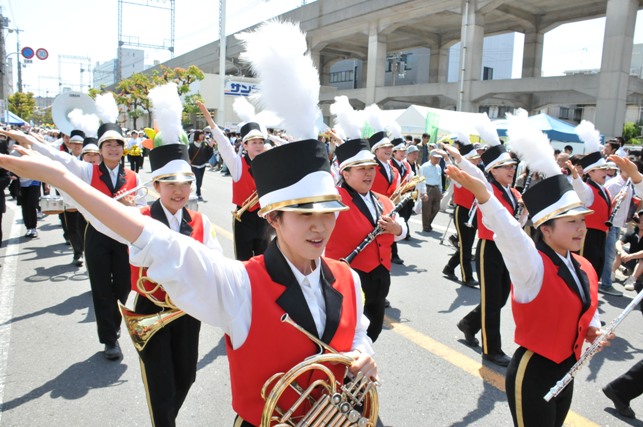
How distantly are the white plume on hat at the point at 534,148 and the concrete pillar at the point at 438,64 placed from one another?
3495 cm

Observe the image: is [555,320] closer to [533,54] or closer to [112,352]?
[112,352]

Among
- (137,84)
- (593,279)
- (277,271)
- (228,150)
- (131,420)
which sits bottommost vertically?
(131,420)

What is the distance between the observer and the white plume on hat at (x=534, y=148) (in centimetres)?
323

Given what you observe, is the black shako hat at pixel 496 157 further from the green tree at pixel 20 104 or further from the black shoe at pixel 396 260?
the green tree at pixel 20 104

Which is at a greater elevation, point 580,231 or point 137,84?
point 137,84

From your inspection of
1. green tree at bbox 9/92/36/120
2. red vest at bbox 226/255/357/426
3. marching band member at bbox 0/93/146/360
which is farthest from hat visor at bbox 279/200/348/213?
green tree at bbox 9/92/36/120

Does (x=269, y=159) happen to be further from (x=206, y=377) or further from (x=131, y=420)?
(x=206, y=377)

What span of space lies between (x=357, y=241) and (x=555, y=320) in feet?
5.60

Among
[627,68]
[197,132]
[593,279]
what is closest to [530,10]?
[627,68]

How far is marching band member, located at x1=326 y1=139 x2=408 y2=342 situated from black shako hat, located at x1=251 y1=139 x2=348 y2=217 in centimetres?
208

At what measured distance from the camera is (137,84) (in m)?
32.6

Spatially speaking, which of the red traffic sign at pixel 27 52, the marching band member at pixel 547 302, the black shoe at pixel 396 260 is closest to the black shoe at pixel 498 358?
the marching band member at pixel 547 302

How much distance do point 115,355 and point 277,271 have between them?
3300 mm

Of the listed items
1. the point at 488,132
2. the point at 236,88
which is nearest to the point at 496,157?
the point at 488,132
